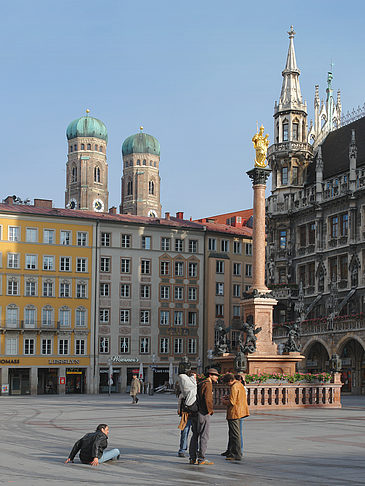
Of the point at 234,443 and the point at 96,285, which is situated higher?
the point at 96,285

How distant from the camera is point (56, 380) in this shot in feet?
253

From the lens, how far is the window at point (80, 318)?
7844 centimetres

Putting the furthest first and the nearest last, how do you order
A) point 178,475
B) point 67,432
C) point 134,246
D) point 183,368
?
point 134,246, point 67,432, point 183,368, point 178,475

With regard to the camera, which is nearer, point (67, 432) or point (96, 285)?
point (67, 432)

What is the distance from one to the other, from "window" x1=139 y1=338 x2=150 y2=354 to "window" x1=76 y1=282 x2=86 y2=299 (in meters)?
7.19

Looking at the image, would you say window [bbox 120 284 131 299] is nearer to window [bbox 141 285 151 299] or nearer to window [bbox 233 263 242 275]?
window [bbox 141 285 151 299]

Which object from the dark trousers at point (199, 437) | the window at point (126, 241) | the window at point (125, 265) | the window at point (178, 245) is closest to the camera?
the dark trousers at point (199, 437)

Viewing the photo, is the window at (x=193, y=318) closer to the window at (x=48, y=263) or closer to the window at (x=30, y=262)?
the window at (x=48, y=263)

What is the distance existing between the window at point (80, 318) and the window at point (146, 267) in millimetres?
7292

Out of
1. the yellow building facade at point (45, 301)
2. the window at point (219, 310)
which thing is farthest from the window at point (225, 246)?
the yellow building facade at point (45, 301)

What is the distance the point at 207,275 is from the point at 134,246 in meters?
8.38

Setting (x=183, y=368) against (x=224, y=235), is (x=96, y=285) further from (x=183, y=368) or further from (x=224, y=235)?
(x=183, y=368)

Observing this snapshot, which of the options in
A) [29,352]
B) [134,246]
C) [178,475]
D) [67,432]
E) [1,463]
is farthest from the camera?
[134,246]

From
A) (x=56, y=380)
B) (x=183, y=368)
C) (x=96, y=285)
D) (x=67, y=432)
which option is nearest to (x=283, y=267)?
(x=96, y=285)
